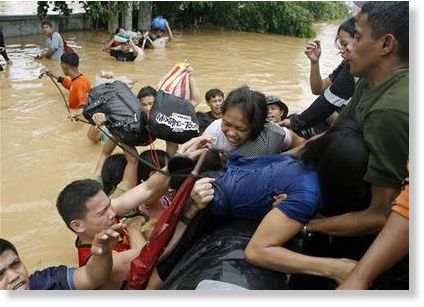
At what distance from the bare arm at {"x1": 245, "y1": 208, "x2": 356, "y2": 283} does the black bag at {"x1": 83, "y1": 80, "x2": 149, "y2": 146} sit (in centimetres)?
163

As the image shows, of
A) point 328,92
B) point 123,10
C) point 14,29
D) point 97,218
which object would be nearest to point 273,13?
point 123,10

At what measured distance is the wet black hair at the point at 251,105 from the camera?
2654mm

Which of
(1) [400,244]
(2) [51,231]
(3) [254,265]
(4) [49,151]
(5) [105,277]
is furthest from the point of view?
(4) [49,151]

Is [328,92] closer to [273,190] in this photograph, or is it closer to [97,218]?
[273,190]

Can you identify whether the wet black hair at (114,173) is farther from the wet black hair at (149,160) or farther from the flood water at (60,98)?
the flood water at (60,98)

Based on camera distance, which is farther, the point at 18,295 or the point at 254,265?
the point at 254,265

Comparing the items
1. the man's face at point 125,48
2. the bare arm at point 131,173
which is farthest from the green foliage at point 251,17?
the bare arm at point 131,173

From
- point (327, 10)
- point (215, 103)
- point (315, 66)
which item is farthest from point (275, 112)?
point (327, 10)

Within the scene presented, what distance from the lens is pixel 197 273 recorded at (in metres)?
2.13

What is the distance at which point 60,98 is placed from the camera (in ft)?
27.6

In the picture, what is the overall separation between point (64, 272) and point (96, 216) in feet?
1.05

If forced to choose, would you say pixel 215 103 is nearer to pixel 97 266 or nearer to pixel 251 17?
pixel 97 266

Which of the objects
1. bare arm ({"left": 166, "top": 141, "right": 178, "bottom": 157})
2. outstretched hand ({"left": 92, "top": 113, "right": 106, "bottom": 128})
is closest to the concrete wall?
outstretched hand ({"left": 92, "top": 113, "right": 106, "bottom": 128})

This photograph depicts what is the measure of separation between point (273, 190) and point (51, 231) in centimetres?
282
